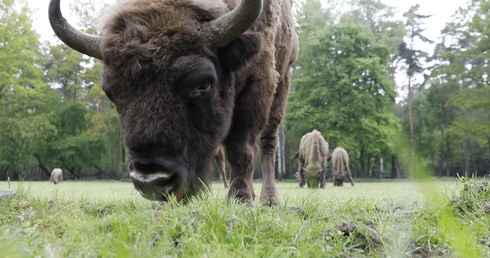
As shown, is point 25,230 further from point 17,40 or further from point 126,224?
point 17,40

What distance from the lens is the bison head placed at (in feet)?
11.6

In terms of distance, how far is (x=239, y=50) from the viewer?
4461 mm

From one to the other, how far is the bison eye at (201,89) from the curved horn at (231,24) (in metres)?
0.44

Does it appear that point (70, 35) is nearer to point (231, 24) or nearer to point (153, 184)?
point (231, 24)

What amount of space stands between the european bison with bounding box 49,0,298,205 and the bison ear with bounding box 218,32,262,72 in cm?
1

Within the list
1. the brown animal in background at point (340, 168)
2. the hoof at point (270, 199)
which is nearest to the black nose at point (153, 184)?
the hoof at point (270, 199)

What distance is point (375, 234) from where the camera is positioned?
2.52 metres

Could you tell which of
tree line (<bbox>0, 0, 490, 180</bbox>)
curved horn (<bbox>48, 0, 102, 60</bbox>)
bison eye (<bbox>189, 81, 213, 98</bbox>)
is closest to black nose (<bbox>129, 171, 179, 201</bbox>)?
bison eye (<bbox>189, 81, 213, 98</bbox>)

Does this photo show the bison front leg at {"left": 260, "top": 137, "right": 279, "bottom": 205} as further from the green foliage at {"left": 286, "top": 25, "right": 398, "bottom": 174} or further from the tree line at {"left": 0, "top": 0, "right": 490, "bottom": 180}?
the green foliage at {"left": 286, "top": 25, "right": 398, "bottom": 174}

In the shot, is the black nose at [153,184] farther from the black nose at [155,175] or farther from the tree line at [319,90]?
the tree line at [319,90]

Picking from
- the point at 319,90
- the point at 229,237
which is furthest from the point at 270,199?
the point at 319,90

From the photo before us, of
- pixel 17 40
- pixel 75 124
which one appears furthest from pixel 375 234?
pixel 75 124

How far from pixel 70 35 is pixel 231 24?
1.96m

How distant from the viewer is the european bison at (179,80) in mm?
3568
